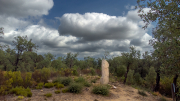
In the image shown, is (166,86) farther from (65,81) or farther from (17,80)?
(17,80)

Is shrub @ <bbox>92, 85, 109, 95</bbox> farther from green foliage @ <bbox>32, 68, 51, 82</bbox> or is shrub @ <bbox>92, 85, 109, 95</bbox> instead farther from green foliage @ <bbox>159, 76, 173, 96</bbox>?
green foliage @ <bbox>159, 76, 173, 96</bbox>

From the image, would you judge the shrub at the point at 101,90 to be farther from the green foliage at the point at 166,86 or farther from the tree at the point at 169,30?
the green foliage at the point at 166,86

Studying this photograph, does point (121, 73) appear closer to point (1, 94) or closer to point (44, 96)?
point (44, 96)

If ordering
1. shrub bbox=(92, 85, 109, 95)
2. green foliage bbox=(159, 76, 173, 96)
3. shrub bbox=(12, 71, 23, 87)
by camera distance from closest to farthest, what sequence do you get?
shrub bbox=(12, 71, 23, 87)
shrub bbox=(92, 85, 109, 95)
green foliage bbox=(159, 76, 173, 96)

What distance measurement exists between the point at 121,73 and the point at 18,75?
2261 centimetres

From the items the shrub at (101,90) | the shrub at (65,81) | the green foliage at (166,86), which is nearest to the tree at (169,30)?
the shrub at (101,90)

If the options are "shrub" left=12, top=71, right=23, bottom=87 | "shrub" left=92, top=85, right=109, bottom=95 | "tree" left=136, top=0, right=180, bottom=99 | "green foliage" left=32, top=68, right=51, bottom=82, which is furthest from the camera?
"green foliage" left=32, top=68, right=51, bottom=82

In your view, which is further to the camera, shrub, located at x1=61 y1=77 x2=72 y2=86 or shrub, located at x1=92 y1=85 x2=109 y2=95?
shrub, located at x1=61 y1=77 x2=72 y2=86

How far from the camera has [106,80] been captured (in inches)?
507

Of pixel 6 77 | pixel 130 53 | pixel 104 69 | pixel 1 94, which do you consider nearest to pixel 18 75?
pixel 6 77

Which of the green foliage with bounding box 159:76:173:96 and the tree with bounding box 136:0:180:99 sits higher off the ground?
the tree with bounding box 136:0:180:99

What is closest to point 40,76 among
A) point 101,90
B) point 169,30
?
point 101,90

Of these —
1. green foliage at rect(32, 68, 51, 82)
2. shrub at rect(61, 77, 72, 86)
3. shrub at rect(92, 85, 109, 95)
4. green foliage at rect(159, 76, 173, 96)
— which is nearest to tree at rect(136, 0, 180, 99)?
shrub at rect(92, 85, 109, 95)

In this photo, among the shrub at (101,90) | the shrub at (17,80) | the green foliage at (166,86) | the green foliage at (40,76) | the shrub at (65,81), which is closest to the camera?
the shrub at (17,80)
